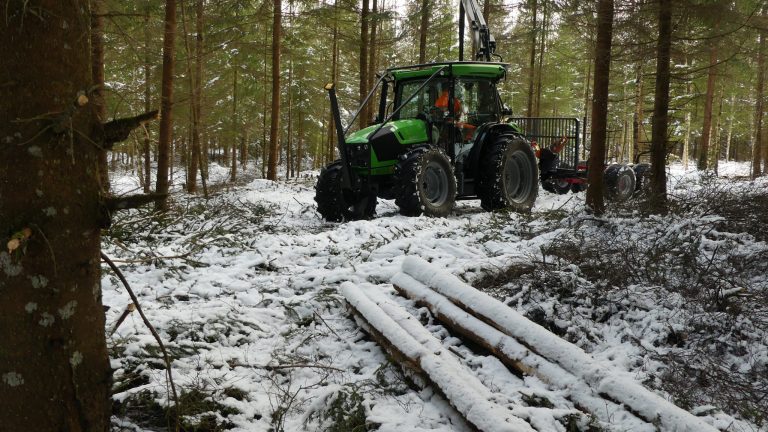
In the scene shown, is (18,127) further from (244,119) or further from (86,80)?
(244,119)

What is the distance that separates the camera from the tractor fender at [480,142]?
9398 millimetres

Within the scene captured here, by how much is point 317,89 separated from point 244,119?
5.69 metres

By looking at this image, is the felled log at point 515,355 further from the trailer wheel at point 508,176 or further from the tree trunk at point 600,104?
the trailer wheel at point 508,176

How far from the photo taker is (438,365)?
3234 mm

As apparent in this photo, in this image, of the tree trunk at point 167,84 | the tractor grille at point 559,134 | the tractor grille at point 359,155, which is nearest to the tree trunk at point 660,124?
the tractor grille at point 559,134

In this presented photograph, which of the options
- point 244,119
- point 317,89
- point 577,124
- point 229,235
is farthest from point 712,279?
point 244,119

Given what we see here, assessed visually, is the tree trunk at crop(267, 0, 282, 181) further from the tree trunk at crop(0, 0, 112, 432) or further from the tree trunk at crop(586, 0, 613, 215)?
the tree trunk at crop(0, 0, 112, 432)

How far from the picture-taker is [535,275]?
4.72 meters

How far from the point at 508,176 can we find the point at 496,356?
6.73 metres

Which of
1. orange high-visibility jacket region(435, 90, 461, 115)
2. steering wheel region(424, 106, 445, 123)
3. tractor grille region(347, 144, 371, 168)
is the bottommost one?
tractor grille region(347, 144, 371, 168)

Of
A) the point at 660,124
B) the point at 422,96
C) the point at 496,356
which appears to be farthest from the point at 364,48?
the point at 496,356

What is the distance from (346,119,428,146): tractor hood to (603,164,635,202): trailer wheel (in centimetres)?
488

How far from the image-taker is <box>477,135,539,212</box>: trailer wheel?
9.18 meters

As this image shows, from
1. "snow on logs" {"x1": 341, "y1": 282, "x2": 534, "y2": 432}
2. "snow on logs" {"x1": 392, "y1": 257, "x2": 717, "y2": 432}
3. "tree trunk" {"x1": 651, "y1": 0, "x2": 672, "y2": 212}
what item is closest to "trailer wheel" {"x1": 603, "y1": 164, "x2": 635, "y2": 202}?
"tree trunk" {"x1": 651, "y1": 0, "x2": 672, "y2": 212}
